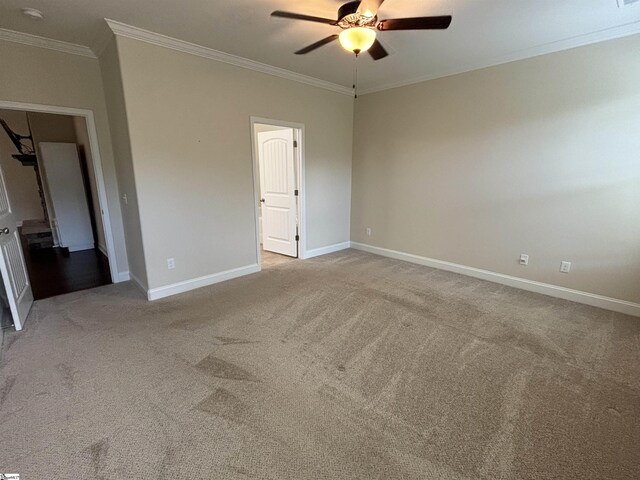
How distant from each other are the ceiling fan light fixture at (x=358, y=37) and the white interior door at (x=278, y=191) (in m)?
2.35

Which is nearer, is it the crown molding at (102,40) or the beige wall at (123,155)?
the crown molding at (102,40)

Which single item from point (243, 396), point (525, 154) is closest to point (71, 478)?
point (243, 396)

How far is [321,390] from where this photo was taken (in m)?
1.99

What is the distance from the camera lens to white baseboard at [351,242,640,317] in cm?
306

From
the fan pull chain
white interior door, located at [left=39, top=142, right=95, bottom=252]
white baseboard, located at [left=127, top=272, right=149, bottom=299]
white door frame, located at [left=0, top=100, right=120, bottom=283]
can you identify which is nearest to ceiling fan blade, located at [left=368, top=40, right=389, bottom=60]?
the fan pull chain

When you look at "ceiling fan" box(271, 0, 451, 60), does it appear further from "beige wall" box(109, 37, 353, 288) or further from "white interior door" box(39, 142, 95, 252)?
"white interior door" box(39, 142, 95, 252)

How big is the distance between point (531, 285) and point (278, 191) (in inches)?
149

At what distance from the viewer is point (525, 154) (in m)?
3.43

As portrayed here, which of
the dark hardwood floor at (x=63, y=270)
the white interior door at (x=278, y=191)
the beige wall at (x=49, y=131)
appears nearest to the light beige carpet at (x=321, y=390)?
the dark hardwood floor at (x=63, y=270)

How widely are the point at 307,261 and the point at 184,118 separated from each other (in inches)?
102

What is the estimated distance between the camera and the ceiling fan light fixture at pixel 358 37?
2166 millimetres

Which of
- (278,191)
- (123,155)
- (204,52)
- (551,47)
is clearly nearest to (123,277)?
(123,155)

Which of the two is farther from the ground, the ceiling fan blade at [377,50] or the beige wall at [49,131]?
the ceiling fan blade at [377,50]

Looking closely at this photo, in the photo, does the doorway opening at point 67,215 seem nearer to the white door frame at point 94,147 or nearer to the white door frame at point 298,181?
the white door frame at point 94,147
